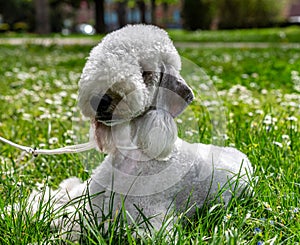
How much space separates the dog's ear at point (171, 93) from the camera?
2.10m

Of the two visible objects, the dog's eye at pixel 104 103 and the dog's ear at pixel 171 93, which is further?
the dog's ear at pixel 171 93

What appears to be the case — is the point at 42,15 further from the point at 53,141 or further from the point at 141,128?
the point at 141,128

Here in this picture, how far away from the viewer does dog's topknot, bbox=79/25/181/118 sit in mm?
1921

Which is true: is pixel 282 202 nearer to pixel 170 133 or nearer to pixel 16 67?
pixel 170 133

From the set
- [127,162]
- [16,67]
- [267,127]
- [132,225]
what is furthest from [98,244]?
[16,67]

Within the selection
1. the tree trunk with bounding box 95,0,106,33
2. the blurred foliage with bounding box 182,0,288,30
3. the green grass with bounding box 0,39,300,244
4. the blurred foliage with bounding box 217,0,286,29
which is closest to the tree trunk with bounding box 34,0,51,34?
the tree trunk with bounding box 95,0,106,33

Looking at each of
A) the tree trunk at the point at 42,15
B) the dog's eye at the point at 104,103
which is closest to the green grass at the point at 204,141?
the dog's eye at the point at 104,103

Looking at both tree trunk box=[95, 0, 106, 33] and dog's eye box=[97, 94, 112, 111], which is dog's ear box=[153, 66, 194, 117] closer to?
dog's eye box=[97, 94, 112, 111]

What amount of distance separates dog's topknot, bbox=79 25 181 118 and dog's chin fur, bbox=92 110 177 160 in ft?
0.22

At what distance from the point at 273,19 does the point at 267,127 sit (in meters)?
33.2

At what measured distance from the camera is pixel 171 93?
2.11 m

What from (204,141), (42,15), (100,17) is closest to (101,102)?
(204,141)

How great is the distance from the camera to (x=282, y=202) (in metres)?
2.38

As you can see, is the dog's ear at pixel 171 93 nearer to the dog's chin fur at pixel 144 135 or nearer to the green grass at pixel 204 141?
the dog's chin fur at pixel 144 135
